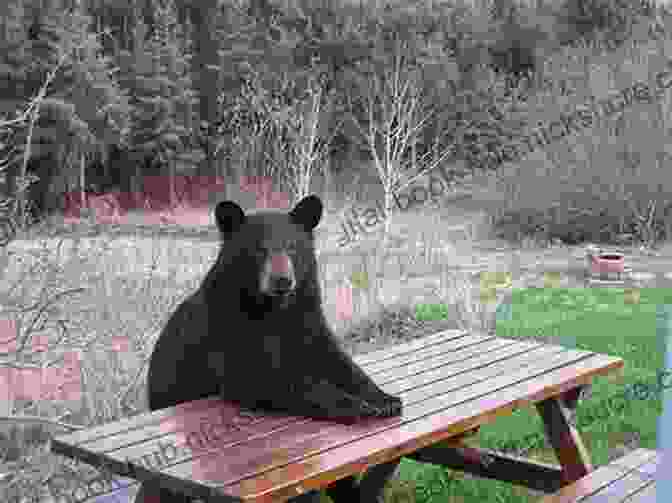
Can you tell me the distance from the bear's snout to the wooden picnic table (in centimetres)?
35

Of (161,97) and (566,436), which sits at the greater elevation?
(161,97)

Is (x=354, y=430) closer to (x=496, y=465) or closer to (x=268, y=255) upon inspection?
(x=268, y=255)

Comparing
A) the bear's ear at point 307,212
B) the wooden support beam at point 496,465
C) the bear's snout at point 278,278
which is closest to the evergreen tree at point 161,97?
the wooden support beam at point 496,465

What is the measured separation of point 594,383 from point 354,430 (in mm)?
3154

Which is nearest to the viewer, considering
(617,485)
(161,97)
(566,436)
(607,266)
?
(617,485)

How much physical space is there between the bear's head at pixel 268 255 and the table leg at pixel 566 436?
1274 millimetres

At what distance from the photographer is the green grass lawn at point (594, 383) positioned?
3.53m

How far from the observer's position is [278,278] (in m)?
1.96

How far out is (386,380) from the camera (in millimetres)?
2605

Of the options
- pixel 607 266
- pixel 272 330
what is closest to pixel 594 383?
pixel 272 330

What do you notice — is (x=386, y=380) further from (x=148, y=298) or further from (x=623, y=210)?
(x=623, y=210)

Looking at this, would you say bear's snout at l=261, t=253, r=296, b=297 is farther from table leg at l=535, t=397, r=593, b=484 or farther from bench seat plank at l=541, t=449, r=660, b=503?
table leg at l=535, t=397, r=593, b=484

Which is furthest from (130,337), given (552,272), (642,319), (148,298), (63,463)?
(552,272)

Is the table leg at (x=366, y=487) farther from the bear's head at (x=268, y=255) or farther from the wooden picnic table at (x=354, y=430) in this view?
the bear's head at (x=268, y=255)
